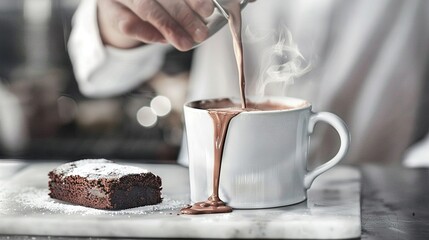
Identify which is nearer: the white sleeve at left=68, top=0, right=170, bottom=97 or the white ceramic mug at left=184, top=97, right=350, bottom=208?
the white ceramic mug at left=184, top=97, right=350, bottom=208

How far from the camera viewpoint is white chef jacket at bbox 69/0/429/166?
2.17 metres

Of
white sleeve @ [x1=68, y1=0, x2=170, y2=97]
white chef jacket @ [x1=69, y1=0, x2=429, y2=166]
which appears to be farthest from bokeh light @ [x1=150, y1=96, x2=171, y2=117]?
white chef jacket @ [x1=69, y1=0, x2=429, y2=166]

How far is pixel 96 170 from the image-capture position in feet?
4.31

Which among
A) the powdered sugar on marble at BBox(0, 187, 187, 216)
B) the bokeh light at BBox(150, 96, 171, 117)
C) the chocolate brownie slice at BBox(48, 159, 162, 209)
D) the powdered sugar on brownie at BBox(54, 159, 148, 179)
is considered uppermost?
the bokeh light at BBox(150, 96, 171, 117)

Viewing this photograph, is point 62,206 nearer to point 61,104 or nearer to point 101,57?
point 101,57

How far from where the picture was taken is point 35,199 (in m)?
1.34

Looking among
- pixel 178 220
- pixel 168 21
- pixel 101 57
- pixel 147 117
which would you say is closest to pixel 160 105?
pixel 147 117

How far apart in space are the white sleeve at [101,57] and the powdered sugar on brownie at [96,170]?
0.77 meters

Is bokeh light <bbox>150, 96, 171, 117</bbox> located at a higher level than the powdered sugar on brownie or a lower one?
higher

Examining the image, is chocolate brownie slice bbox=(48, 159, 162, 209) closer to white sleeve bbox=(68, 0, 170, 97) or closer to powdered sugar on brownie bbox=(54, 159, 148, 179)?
powdered sugar on brownie bbox=(54, 159, 148, 179)

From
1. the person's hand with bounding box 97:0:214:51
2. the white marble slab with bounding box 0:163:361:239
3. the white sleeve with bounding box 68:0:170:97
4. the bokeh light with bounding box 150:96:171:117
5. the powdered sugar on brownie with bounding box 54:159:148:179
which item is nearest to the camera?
the white marble slab with bounding box 0:163:361:239

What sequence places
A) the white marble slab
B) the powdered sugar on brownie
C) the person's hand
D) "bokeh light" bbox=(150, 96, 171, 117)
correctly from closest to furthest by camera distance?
the white marble slab → the powdered sugar on brownie → the person's hand → "bokeh light" bbox=(150, 96, 171, 117)

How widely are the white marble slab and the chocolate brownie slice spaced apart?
15 mm

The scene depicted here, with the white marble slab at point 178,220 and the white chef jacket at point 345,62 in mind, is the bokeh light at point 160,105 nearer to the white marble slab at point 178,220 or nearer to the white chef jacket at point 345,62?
the white chef jacket at point 345,62
